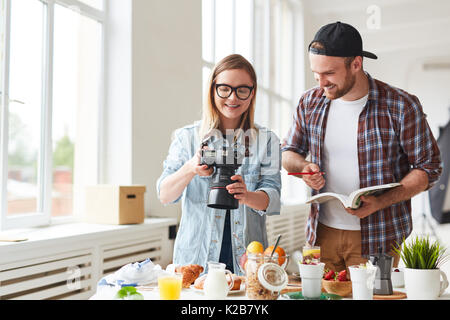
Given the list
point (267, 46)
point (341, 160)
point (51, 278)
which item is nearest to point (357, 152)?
point (341, 160)

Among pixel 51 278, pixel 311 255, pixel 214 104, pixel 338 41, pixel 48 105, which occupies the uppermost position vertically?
pixel 338 41

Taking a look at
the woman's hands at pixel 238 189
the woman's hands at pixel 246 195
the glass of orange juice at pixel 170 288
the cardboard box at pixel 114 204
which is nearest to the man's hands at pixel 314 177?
the woman's hands at pixel 246 195

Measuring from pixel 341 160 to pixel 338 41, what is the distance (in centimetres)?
46

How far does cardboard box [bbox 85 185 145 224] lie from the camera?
2.50 meters

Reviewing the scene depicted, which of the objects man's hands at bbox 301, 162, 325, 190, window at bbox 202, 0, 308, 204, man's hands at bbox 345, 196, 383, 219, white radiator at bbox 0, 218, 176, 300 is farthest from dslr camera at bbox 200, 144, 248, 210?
window at bbox 202, 0, 308, 204

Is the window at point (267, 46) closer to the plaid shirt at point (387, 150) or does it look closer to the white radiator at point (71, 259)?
the white radiator at point (71, 259)

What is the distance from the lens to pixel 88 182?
9.43ft

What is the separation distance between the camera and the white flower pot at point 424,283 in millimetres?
1208

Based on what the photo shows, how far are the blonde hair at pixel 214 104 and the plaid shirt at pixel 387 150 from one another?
1.19 feet

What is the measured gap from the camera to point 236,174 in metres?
1.60

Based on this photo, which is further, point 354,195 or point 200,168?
point 354,195

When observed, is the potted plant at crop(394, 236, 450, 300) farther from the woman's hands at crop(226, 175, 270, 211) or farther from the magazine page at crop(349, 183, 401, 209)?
the woman's hands at crop(226, 175, 270, 211)

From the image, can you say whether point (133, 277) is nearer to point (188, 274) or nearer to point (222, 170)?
point (188, 274)

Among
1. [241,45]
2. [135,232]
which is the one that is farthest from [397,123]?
[241,45]
